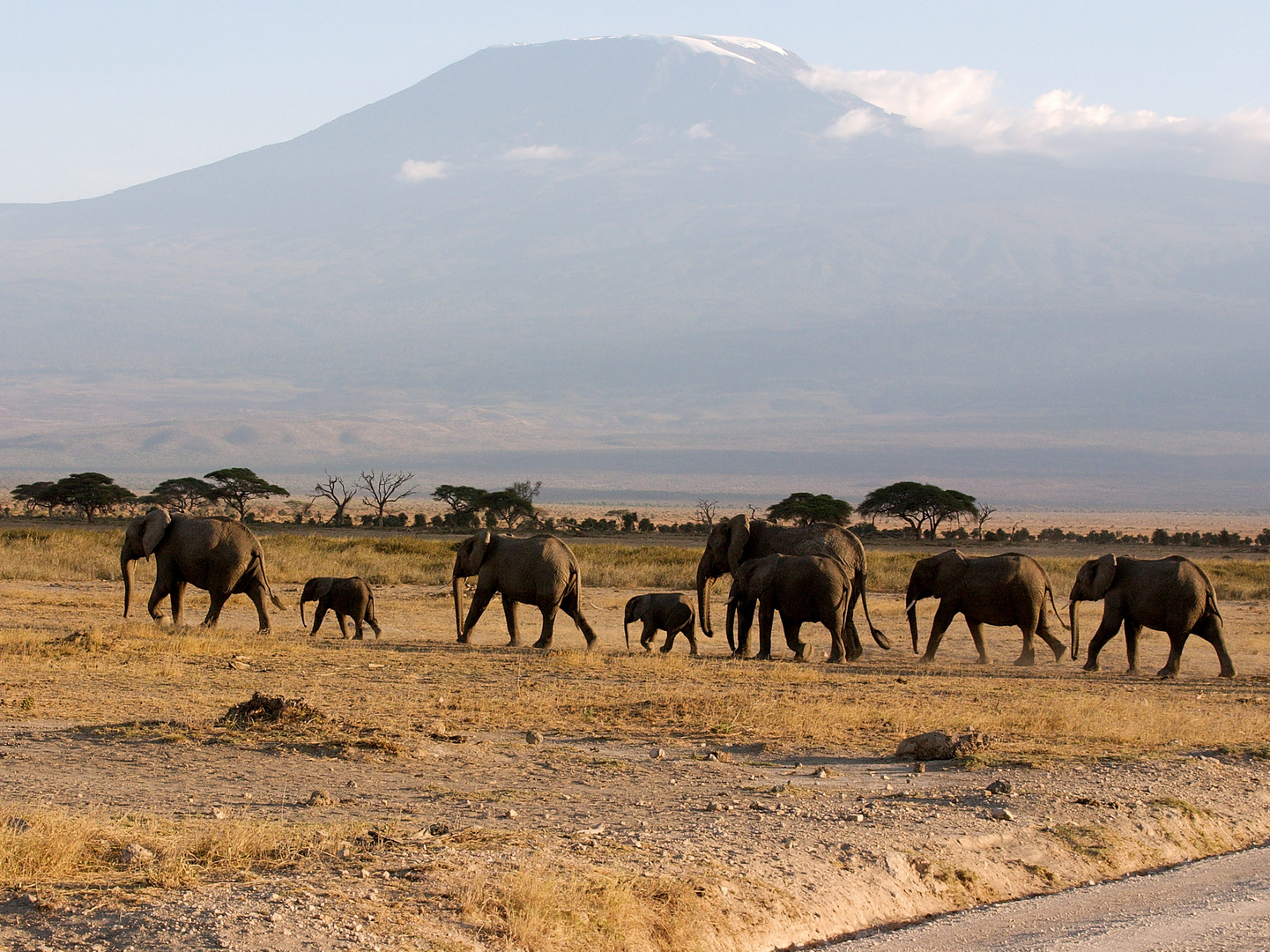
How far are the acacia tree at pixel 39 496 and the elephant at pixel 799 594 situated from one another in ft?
204

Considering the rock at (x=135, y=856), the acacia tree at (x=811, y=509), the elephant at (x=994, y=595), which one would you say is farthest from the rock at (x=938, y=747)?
the acacia tree at (x=811, y=509)

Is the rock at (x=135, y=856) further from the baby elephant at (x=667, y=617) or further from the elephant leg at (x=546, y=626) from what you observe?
the baby elephant at (x=667, y=617)

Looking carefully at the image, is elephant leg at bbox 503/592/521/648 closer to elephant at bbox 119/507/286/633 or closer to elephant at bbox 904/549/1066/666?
elephant at bbox 119/507/286/633

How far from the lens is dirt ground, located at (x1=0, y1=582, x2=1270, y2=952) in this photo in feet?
24.5

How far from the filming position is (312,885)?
25.1 ft

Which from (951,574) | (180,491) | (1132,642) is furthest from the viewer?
(180,491)

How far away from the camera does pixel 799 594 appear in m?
21.6

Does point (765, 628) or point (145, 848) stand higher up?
point (145, 848)

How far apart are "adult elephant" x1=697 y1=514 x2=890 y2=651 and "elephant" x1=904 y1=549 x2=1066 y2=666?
1.31 meters

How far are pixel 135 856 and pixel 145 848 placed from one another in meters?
0.18

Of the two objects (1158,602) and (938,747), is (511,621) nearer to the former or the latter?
(1158,602)

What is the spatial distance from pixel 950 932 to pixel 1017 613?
14.8 metres

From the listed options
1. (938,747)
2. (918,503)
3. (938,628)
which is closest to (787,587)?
(938,628)

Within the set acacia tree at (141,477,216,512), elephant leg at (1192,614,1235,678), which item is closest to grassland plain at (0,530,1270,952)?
elephant leg at (1192,614,1235,678)
